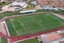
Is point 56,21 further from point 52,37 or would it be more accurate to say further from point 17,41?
point 17,41

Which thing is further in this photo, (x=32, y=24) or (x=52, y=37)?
(x=32, y=24)

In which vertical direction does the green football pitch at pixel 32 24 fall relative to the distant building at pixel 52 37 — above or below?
above

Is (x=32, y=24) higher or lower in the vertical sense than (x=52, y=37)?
higher

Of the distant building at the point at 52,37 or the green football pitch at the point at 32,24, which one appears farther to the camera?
the green football pitch at the point at 32,24

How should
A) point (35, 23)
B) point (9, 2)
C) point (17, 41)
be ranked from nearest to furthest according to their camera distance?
point (17, 41) < point (35, 23) < point (9, 2)

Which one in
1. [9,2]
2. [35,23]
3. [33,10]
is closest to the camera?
[35,23]

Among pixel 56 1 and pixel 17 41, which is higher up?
pixel 56 1

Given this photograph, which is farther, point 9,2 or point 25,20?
point 9,2

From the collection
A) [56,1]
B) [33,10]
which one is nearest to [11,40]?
[33,10]
